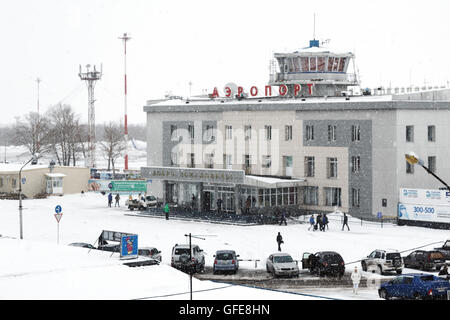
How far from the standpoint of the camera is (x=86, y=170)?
88062mm

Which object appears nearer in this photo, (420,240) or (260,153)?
(420,240)

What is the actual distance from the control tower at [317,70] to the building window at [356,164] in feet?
36.8

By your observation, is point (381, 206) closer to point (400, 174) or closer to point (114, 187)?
point (400, 174)

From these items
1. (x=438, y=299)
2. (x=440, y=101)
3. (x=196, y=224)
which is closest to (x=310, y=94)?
(x=440, y=101)

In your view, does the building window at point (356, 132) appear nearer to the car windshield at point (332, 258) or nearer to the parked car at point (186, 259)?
the car windshield at point (332, 258)

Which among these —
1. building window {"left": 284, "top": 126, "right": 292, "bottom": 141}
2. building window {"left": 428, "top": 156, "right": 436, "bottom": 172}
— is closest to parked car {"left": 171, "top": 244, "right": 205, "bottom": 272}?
building window {"left": 284, "top": 126, "right": 292, "bottom": 141}

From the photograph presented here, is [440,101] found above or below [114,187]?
above

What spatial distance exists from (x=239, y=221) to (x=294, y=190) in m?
7.48

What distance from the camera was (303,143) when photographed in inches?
2653

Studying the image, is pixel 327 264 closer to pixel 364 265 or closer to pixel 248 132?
pixel 364 265

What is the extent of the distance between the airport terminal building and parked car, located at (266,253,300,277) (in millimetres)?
21677

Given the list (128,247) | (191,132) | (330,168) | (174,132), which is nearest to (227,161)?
(191,132)

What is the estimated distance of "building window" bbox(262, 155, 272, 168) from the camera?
69688 millimetres

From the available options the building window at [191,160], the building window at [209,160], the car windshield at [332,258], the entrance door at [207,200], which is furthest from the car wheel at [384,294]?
the building window at [191,160]
